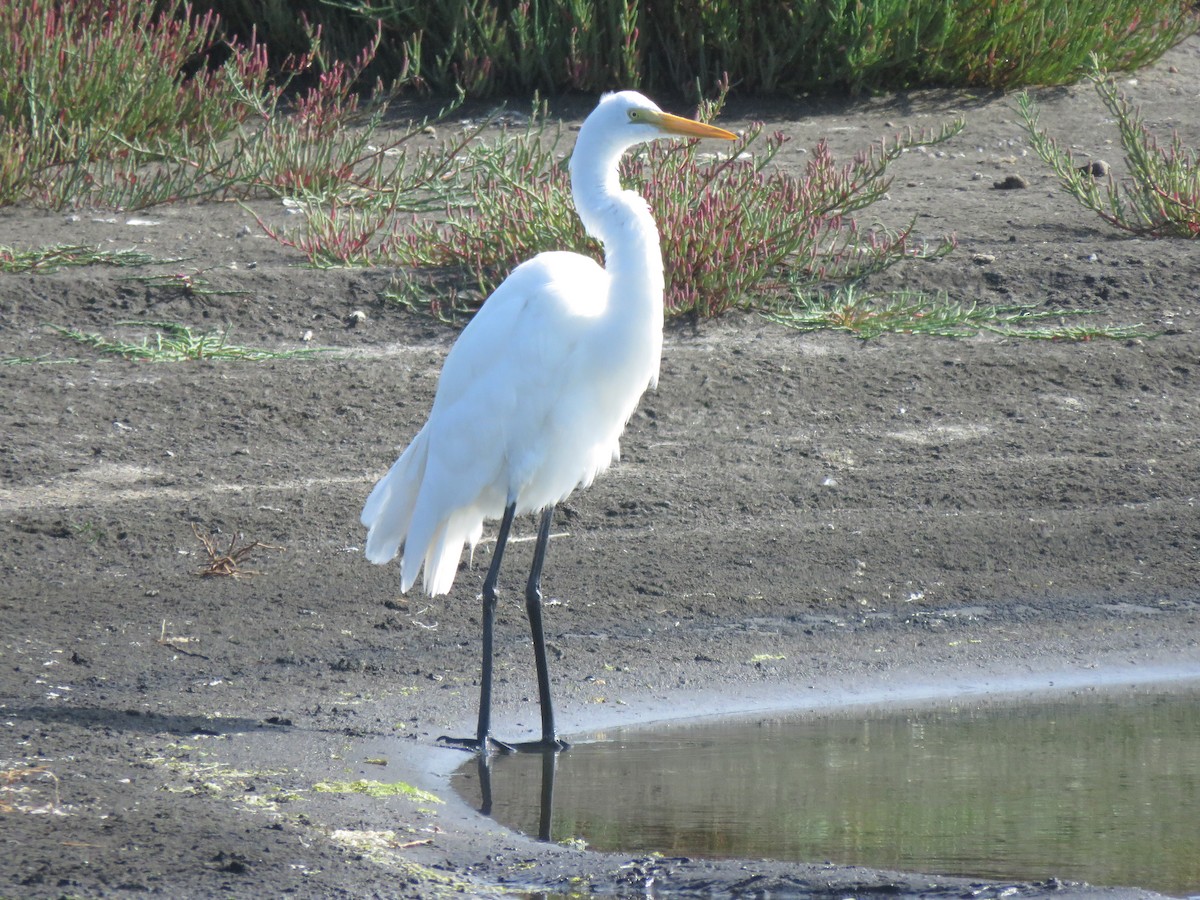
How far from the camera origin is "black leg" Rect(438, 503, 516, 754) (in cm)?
477

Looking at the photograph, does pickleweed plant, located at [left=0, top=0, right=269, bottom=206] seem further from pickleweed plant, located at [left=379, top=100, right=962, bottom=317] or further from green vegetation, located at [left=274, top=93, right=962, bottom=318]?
pickleweed plant, located at [left=379, top=100, right=962, bottom=317]

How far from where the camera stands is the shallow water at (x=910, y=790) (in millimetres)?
4020

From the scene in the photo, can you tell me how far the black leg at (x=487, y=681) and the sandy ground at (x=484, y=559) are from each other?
8 centimetres

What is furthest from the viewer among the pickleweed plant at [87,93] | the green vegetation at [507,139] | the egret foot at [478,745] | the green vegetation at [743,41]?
the green vegetation at [743,41]

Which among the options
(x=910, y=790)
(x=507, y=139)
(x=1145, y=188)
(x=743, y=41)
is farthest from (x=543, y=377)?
(x=743, y=41)

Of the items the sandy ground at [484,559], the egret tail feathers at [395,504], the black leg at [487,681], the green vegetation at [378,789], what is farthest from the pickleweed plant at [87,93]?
the green vegetation at [378,789]

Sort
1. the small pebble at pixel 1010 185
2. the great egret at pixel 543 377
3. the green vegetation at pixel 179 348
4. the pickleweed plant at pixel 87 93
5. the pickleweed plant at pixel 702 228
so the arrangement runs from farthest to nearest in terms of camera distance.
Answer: the small pebble at pixel 1010 185
the pickleweed plant at pixel 87 93
the pickleweed plant at pixel 702 228
the green vegetation at pixel 179 348
the great egret at pixel 543 377

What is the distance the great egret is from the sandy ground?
1.62 ft

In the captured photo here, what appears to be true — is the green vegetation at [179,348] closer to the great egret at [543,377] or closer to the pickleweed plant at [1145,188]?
the great egret at [543,377]

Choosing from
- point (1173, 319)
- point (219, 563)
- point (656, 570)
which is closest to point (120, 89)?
point (219, 563)

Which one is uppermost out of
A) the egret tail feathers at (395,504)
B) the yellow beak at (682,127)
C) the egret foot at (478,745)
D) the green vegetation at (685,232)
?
the yellow beak at (682,127)

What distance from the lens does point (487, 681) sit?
4.86 m

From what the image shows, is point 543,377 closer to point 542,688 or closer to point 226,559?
point 542,688

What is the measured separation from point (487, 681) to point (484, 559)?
5.14 feet
